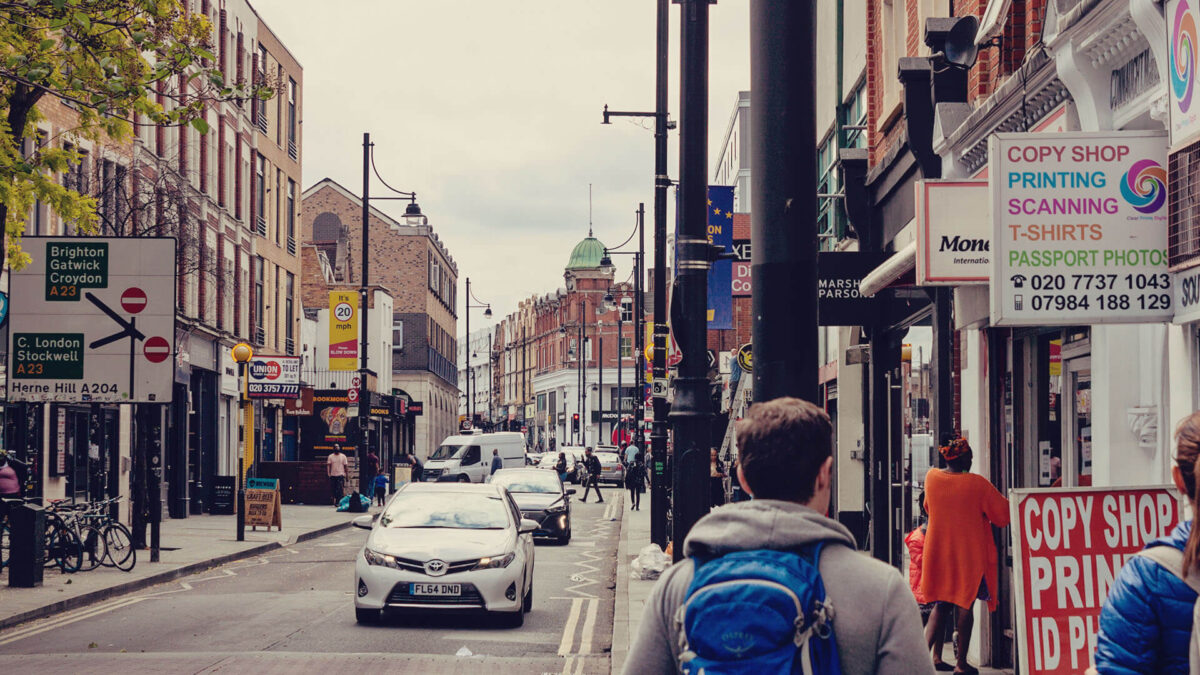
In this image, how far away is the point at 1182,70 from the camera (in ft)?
22.1

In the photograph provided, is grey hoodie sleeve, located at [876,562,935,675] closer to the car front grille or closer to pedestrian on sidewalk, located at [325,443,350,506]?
the car front grille

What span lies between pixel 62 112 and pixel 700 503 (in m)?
16.5

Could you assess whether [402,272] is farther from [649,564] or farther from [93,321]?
[649,564]

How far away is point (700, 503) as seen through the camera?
42.1ft

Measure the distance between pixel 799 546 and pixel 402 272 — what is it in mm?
78353

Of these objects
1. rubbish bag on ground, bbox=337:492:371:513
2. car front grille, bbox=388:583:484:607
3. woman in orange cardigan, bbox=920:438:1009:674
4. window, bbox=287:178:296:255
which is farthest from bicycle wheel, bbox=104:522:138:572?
window, bbox=287:178:296:255

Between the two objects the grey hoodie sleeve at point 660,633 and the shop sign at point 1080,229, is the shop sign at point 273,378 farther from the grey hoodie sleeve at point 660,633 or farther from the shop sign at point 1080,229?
the grey hoodie sleeve at point 660,633

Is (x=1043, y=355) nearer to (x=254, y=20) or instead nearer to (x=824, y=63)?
(x=824, y=63)

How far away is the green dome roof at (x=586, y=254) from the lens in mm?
117688

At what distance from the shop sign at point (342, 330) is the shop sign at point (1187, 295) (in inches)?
1669

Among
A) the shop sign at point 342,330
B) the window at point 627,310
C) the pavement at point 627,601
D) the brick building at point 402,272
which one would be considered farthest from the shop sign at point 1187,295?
the window at point 627,310

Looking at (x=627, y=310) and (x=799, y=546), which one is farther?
(x=627, y=310)

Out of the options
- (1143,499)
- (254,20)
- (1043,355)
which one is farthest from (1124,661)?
(254,20)

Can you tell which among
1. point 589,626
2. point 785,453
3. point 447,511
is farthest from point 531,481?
point 785,453
